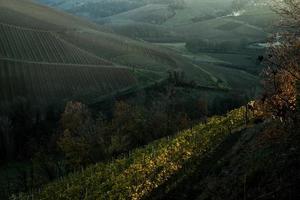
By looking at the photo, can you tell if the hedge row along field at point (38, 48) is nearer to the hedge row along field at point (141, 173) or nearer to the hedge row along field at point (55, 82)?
the hedge row along field at point (55, 82)

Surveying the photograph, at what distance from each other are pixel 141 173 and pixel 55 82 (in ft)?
333

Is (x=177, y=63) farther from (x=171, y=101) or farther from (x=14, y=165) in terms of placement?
(x=14, y=165)

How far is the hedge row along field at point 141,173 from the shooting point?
1645 inches

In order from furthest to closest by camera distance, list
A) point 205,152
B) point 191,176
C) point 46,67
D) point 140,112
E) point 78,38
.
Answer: point 78,38, point 46,67, point 140,112, point 205,152, point 191,176

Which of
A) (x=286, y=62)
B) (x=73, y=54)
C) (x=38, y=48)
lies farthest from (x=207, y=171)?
(x=73, y=54)

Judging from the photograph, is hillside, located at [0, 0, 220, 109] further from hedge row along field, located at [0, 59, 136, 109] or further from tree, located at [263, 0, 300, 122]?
tree, located at [263, 0, 300, 122]

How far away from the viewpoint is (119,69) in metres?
163

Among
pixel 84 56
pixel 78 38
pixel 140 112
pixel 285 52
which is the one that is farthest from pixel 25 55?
pixel 285 52

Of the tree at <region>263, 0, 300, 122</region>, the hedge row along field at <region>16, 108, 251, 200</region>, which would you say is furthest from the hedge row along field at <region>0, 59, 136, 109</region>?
the tree at <region>263, 0, 300, 122</region>

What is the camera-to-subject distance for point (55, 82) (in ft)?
475

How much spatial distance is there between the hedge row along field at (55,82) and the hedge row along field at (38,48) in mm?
4008

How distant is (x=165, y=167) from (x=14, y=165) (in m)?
74.0

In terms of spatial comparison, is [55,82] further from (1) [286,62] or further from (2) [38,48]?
(1) [286,62]

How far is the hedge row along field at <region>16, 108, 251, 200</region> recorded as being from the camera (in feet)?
137
